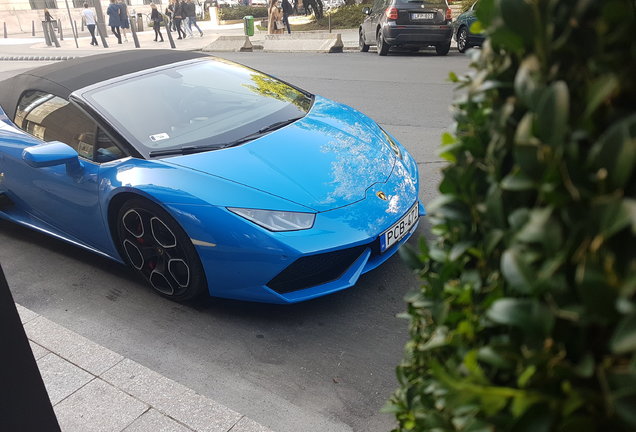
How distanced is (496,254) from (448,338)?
0.19 meters

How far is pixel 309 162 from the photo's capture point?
11.8 feet

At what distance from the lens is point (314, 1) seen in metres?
26.9

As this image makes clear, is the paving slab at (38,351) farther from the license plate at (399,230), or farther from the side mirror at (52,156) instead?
the license plate at (399,230)

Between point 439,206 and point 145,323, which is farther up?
point 439,206

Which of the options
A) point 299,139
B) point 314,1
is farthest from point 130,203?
point 314,1

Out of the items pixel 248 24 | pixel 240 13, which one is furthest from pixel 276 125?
pixel 240 13

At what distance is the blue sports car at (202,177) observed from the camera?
3145mm

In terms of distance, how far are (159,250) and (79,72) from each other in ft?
5.89

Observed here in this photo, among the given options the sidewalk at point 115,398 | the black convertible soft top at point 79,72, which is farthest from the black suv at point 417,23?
the sidewalk at point 115,398

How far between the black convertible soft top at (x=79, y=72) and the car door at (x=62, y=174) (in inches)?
3.5

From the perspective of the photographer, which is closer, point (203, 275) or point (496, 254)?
point (496, 254)

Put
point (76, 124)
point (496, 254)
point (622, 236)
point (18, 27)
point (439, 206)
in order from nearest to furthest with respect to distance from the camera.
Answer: point (622, 236), point (496, 254), point (439, 206), point (76, 124), point (18, 27)

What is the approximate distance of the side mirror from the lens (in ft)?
11.7

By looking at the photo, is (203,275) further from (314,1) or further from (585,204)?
(314,1)
